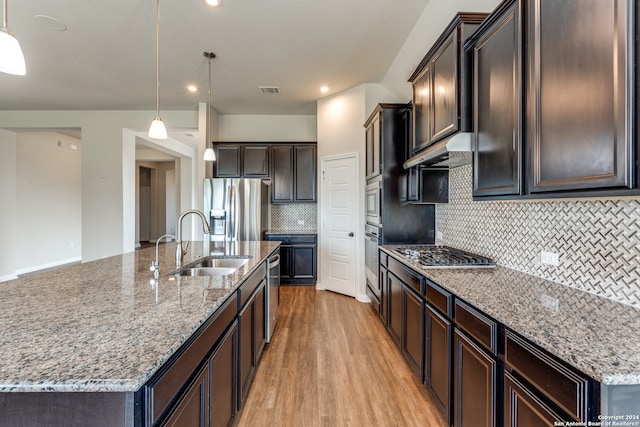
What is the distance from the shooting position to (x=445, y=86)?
83.3 inches

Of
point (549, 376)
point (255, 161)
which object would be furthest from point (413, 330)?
point (255, 161)

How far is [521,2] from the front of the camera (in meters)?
1.44

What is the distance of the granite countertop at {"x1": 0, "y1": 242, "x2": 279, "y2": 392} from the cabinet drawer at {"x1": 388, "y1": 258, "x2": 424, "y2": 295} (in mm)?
1201

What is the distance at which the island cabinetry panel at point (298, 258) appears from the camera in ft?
16.7

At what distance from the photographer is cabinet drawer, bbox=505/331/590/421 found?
0.84m

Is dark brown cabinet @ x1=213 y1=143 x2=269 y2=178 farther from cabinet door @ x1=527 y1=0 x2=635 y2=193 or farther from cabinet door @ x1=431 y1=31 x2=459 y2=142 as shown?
cabinet door @ x1=527 y1=0 x2=635 y2=193

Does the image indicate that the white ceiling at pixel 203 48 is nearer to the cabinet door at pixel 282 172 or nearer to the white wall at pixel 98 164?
the white wall at pixel 98 164

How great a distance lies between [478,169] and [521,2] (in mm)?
862

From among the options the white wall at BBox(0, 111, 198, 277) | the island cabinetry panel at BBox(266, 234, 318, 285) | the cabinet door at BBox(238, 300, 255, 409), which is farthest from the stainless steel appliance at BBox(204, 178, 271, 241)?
the cabinet door at BBox(238, 300, 255, 409)

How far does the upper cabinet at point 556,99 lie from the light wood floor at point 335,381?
5.02 ft

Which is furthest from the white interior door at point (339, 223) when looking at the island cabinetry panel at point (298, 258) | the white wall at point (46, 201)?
the white wall at point (46, 201)

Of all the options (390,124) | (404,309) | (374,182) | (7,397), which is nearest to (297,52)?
(390,124)

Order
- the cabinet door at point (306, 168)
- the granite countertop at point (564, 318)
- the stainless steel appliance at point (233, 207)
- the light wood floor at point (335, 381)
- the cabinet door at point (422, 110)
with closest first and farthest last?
the granite countertop at point (564, 318) < the light wood floor at point (335, 381) < the cabinet door at point (422, 110) < the stainless steel appliance at point (233, 207) < the cabinet door at point (306, 168)

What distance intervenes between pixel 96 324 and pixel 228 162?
15.0ft
